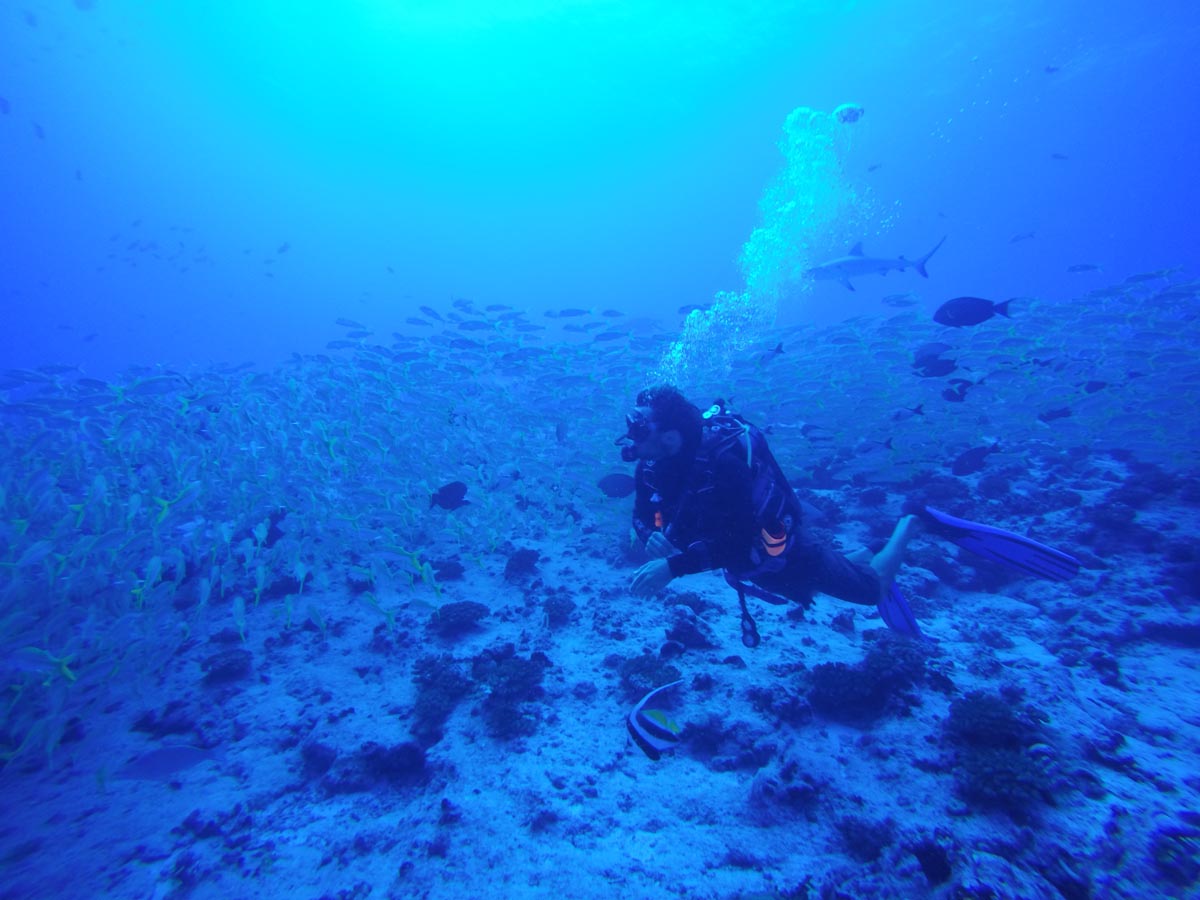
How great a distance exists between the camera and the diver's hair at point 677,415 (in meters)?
3.79

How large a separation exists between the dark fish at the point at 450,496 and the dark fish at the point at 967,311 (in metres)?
7.78

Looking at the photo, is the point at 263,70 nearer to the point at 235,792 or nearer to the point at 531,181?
the point at 531,181

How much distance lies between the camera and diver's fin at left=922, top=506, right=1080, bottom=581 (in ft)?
15.3

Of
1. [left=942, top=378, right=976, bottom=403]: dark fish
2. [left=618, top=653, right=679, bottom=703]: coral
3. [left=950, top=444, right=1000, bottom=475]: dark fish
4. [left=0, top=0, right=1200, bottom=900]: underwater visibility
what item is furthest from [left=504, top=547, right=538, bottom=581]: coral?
[left=950, top=444, right=1000, bottom=475]: dark fish

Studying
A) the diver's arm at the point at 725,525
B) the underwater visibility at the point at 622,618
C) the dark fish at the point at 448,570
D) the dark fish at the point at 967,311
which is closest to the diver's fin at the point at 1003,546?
the underwater visibility at the point at 622,618

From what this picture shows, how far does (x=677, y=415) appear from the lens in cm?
380

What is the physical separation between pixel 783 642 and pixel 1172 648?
13.1ft

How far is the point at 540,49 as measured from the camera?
177 ft

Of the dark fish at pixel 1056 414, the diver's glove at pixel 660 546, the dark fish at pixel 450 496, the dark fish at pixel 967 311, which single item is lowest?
the dark fish at pixel 450 496

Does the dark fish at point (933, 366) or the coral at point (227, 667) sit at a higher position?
the dark fish at point (933, 366)

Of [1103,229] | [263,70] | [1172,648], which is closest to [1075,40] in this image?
[1172,648]

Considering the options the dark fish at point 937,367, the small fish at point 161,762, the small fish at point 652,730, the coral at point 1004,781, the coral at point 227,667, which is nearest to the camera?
the small fish at point 652,730

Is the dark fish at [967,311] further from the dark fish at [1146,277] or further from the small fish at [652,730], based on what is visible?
the dark fish at [1146,277]

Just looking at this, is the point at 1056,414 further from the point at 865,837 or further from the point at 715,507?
the point at 715,507
